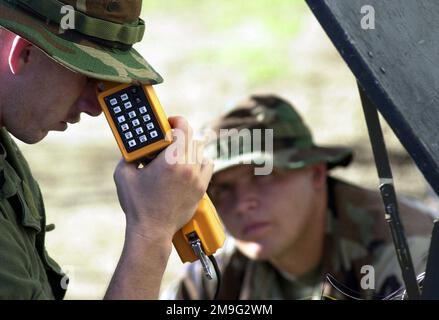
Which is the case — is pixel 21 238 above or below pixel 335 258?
above

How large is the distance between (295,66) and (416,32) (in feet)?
28.1

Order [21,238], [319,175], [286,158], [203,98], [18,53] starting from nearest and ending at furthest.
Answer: [18,53] → [21,238] → [286,158] → [319,175] → [203,98]

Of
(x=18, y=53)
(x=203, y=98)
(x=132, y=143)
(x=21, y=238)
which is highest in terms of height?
(x=18, y=53)

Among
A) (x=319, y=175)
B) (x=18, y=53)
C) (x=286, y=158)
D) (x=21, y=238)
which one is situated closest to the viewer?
(x=18, y=53)

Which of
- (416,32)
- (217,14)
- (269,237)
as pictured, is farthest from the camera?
(217,14)

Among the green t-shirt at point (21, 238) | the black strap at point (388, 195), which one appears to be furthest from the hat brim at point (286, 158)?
the black strap at point (388, 195)

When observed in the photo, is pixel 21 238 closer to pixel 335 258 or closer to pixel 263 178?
pixel 263 178

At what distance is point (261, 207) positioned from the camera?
4637 mm

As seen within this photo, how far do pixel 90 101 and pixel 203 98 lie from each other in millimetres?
7987

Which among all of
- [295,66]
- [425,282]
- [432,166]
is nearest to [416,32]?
[432,166]

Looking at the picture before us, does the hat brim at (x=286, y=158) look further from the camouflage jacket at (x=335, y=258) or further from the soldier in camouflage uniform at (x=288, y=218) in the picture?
the camouflage jacket at (x=335, y=258)

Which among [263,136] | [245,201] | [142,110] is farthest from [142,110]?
[263,136]

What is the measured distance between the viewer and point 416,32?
2.26 metres
